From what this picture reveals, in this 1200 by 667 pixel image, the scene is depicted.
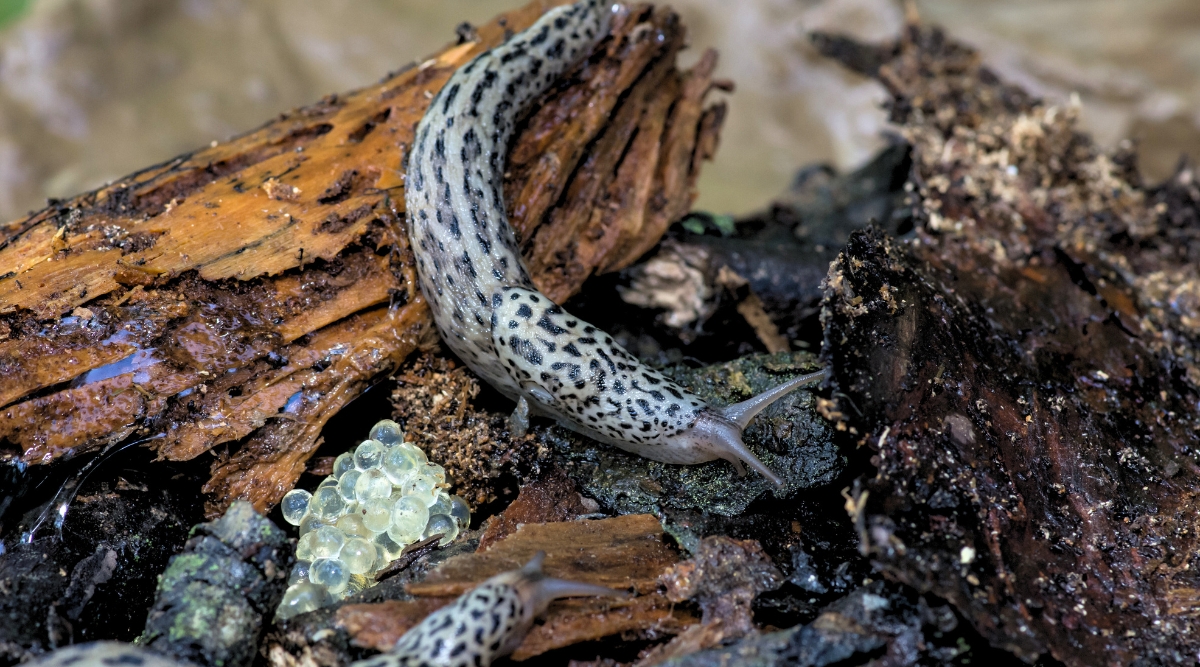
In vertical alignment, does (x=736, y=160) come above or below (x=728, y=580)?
above

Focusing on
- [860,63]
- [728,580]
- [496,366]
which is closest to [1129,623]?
[728,580]

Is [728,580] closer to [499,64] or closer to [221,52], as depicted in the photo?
[499,64]

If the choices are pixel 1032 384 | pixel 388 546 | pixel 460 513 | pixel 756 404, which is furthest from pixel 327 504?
pixel 1032 384

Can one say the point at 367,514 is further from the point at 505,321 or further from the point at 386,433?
the point at 505,321

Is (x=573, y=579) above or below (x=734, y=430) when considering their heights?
below

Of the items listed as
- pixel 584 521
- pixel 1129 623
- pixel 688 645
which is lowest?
pixel 1129 623

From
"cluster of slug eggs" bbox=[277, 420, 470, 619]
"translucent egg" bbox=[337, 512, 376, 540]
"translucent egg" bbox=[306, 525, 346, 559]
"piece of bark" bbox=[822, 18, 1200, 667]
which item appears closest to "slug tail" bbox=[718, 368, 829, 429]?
"piece of bark" bbox=[822, 18, 1200, 667]

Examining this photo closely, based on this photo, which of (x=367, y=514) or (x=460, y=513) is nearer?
(x=367, y=514)
